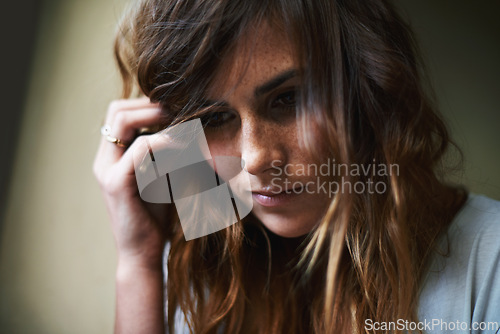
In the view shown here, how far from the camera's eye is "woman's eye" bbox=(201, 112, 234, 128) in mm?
581

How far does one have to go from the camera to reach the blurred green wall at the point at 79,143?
0.76 metres

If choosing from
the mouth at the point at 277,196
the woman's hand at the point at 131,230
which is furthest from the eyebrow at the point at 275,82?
the woman's hand at the point at 131,230

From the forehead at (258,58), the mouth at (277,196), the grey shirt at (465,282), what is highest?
the forehead at (258,58)

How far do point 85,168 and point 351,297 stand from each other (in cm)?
63

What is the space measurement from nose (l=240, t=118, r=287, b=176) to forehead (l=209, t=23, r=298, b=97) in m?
0.05

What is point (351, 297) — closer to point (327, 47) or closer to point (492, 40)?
point (327, 47)

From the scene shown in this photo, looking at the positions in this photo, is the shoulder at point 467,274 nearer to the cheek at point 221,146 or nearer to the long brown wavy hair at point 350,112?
the long brown wavy hair at point 350,112

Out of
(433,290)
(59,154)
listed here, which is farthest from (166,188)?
(433,290)

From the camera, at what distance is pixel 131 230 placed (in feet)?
2.45

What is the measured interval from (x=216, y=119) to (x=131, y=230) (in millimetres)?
291

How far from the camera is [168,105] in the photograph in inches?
24.7

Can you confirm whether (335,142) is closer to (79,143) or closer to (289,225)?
(289,225)

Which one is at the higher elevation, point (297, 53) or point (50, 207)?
point (297, 53)

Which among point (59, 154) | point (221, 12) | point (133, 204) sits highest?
point (221, 12)
